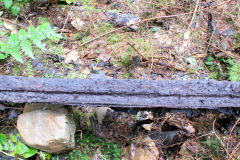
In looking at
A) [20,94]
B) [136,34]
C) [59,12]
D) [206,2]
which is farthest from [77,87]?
[206,2]

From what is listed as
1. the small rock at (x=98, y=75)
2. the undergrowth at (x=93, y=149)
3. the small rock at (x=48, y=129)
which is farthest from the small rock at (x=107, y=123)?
the small rock at (x=98, y=75)

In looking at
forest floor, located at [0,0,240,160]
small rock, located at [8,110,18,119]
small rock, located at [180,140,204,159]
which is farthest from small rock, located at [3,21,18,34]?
small rock, located at [180,140,204,159]

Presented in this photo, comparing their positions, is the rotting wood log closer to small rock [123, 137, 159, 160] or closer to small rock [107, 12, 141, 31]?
small rock [123, 137, 159, 160]

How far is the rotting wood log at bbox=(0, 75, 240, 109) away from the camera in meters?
1.99

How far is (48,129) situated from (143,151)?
40.4 inches

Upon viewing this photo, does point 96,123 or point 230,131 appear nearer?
point 230,131

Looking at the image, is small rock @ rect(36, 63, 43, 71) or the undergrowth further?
small rock @ rect(36, 63, 43, 71)

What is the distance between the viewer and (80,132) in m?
2.45

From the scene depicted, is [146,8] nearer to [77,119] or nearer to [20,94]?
[77,119]

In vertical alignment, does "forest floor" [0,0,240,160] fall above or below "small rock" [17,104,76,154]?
above

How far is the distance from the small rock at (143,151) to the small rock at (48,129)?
2.05ft

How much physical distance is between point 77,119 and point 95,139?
0.31 metres

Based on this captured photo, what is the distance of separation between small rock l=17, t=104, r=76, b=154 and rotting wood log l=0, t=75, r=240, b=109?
0.84ft

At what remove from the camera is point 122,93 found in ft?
6.65
